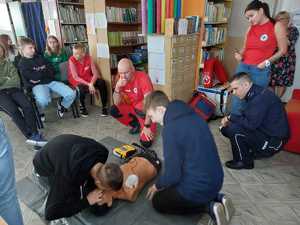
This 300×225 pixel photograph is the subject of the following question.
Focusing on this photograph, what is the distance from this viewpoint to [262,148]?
6.57 ft

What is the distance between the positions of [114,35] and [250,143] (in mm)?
2501

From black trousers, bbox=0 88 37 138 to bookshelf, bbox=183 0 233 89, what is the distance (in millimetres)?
2275

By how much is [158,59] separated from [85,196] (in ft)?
6.67

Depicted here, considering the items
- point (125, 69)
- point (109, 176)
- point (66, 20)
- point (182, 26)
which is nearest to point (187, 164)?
point (109, 176)

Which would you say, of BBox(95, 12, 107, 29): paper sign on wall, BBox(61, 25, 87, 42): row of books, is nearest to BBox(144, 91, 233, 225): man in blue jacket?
BBox(95, 12, 107, 29): paper sign on wall

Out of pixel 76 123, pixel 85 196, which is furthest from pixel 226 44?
pixel 85 196

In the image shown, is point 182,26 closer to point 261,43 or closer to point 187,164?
point 261,43

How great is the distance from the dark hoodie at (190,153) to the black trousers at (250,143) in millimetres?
761

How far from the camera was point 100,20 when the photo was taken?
308cm

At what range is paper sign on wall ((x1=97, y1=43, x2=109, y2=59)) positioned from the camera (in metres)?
3.20

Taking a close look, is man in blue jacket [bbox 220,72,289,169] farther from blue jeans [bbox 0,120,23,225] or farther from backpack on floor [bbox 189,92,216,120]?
blue jeans [bbox 0,120,23,225]

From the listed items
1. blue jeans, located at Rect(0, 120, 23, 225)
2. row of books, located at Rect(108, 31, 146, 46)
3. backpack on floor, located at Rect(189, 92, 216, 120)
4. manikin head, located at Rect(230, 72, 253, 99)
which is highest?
row of books, located at Rect(108, 31, 146, 46)

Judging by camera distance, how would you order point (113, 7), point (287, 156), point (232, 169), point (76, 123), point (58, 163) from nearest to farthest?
1. point (58, 163)
2. point (232, 169)
3. point (287, 156)
4. point (76, 123)
5. point (113, 7)

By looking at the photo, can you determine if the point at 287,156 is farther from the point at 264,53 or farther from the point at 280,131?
the point at 264,53
